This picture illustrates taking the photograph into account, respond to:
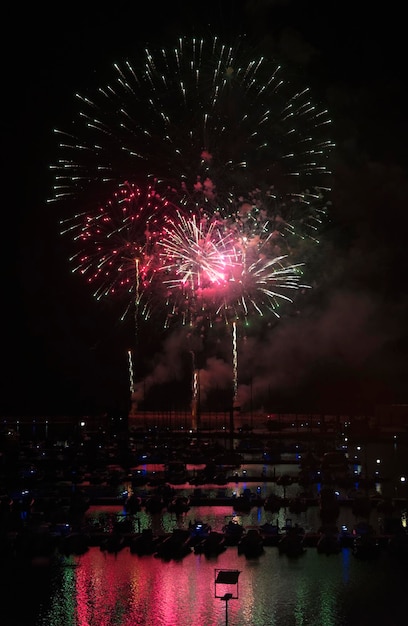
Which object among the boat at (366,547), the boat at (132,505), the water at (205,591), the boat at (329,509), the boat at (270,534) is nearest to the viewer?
the water at (205,591)

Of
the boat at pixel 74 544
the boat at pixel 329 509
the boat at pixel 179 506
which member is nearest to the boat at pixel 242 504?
the boat at pixel 179 506

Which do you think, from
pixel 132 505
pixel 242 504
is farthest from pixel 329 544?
pixel 132 505

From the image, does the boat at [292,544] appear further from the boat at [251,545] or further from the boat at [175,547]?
the boat at [175,547]

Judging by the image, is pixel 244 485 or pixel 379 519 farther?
pixel 244 485

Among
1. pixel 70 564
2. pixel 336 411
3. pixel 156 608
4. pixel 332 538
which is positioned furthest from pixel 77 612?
pixel 336 411

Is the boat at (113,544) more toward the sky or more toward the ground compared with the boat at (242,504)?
more toward the ground

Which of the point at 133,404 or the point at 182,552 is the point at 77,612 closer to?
the point at 182,552
